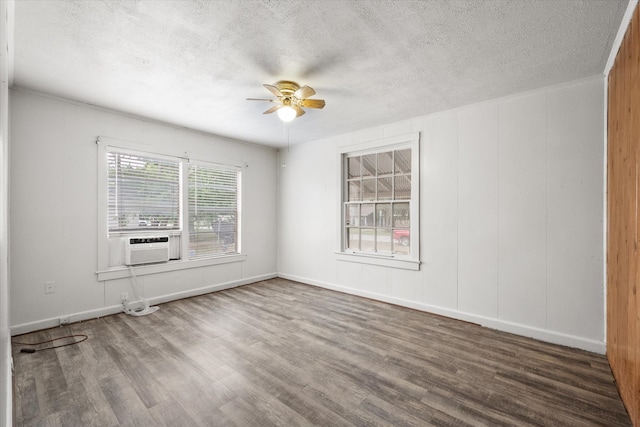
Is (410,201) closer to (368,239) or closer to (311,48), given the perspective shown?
(368,239)

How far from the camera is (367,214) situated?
477 centimetres

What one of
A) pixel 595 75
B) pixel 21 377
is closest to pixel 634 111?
pixel 595 75

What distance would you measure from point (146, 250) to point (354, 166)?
3.37 m

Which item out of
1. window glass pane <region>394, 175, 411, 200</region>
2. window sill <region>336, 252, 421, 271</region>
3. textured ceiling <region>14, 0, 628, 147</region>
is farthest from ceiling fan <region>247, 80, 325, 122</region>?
window sill <region>336, 252, 421, 271</region>

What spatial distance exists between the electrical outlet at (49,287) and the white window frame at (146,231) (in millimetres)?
426

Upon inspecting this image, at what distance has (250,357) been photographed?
2766 mm

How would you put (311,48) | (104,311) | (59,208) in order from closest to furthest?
(311,48) < (59,208) < (104,311)

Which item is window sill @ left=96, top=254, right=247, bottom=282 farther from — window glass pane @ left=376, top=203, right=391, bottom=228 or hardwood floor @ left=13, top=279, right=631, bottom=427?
window glass pane @ left=376, top=203, right=391, bottom=228

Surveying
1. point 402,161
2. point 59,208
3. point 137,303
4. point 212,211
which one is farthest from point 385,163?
point 59,208

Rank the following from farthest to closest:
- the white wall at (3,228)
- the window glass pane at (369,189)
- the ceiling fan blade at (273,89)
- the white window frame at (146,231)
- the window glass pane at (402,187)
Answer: the window glass pane at (369,189) < the window glass pane at (402,187) < the white window frame at (146,231) < the ceiling fan blade at (273,89) < the white wall at (3,228)

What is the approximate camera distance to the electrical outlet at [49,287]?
3385 mm

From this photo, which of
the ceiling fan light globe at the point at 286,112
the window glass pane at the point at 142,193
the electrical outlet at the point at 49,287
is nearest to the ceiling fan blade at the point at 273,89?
the ceiling fan light globe at the point at 286,112

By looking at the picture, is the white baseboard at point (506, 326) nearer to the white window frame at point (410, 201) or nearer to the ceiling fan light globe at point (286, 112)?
the white window frame at point (410, 201)

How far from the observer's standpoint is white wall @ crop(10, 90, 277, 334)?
3225mm
